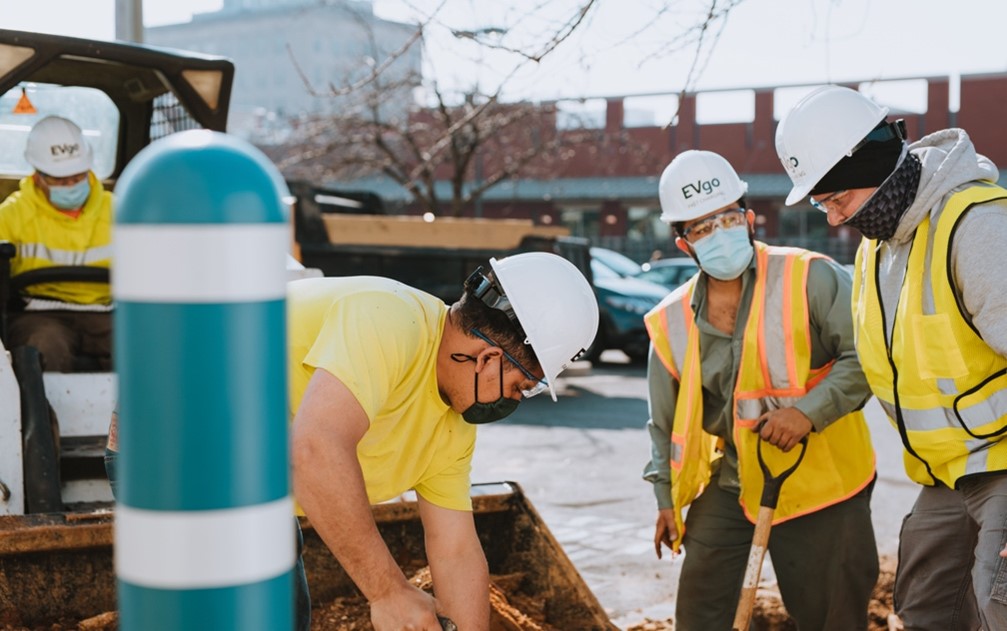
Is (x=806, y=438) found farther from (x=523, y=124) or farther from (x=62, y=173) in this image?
(x=523, y=124)

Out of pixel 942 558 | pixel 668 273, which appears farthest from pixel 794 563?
pixel 668 273

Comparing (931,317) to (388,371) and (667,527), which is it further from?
(388,371)

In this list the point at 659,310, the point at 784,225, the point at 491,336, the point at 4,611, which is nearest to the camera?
the point at 491,336

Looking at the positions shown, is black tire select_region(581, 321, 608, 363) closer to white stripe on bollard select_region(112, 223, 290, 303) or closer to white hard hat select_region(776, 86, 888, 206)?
white hard hat select_region(776, 86, 888, 206)

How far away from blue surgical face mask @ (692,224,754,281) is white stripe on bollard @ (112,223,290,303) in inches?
130

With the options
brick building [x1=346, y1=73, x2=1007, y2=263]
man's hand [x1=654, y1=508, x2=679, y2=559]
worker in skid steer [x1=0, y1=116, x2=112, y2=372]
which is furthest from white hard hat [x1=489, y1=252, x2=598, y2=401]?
brick building [x1=346, y1=73, x2=1007, y2=263]

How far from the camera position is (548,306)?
318cm

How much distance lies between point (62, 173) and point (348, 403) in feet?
11.5

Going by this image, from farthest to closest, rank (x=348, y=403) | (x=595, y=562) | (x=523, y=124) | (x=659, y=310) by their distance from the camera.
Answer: (x=523, y=124), (x=595, y=562), (x=659, y=310), (x=348, y=403)

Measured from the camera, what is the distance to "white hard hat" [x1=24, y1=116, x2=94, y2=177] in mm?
5684

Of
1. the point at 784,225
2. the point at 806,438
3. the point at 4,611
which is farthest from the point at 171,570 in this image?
the point at 784,225

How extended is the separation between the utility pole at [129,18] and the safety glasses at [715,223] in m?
5.03

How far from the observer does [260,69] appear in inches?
4048

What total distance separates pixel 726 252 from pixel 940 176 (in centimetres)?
101
